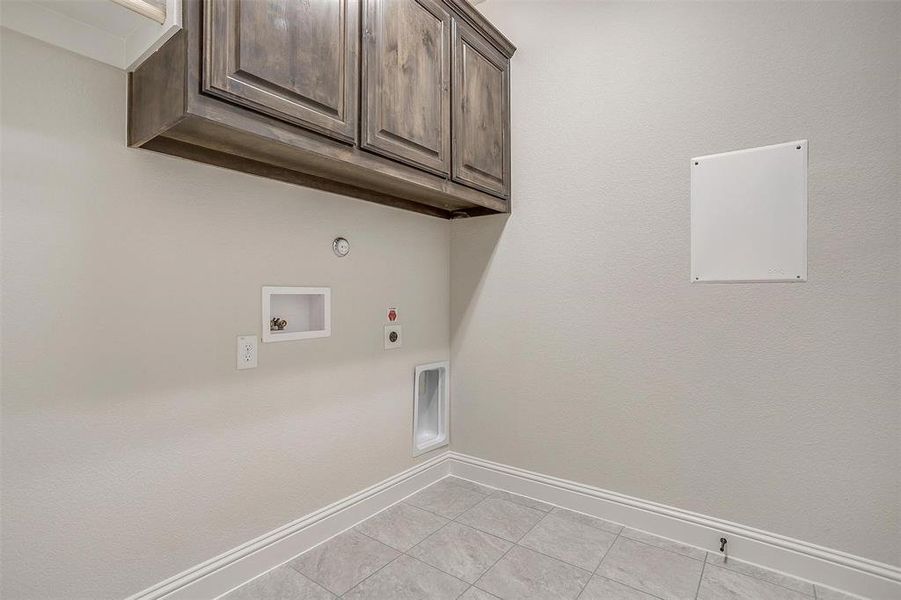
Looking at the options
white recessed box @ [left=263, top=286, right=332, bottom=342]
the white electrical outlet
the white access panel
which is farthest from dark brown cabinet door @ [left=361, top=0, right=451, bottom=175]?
the white access panel

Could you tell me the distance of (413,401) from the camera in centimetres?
248

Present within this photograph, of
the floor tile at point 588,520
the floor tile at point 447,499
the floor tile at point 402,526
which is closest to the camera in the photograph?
the floor tile at point 402,526

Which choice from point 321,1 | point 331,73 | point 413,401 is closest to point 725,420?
point 413,401

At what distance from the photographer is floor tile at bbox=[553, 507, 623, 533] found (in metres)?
2.11

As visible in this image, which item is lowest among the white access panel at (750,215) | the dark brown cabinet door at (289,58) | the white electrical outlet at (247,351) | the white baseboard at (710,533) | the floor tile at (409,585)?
the floor tile at (409,585)

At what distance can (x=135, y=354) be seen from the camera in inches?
55.6

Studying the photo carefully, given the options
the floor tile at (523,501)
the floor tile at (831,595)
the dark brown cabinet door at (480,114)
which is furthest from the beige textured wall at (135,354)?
the floor tile at (831,595)

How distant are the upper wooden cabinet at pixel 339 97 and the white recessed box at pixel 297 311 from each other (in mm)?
474

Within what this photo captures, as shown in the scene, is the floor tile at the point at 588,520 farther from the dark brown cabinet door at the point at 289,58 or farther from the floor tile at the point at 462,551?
the dark brown cabinet door at the point at 289,58

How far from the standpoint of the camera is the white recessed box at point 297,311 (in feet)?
5.80

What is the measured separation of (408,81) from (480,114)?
0.57m

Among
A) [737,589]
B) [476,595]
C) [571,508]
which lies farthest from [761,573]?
[476,595]

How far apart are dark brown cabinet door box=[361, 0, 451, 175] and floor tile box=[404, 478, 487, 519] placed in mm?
1720

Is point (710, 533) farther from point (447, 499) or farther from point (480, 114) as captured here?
point (480, 114)
